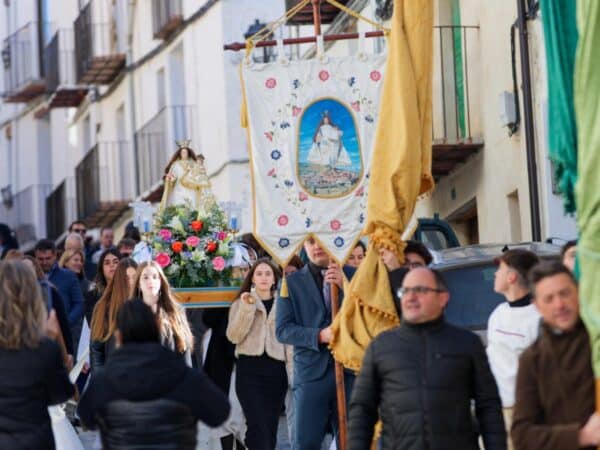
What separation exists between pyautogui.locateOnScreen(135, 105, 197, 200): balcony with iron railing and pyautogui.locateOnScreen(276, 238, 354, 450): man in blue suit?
20.5 meters

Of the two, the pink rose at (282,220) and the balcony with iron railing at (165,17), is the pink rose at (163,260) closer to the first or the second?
the pink rose at (282,220)

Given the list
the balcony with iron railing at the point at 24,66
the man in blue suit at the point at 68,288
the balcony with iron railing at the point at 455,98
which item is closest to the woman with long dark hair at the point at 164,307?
the man in blue suit at the point at 68,288

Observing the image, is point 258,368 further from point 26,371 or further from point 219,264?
point 26,371

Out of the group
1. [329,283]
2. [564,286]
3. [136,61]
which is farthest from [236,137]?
[564,286]

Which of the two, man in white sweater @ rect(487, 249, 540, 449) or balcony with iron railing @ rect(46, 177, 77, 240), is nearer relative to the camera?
man in white sweater @ rect(487, 249, 540, 449)

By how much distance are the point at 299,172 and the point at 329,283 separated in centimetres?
124

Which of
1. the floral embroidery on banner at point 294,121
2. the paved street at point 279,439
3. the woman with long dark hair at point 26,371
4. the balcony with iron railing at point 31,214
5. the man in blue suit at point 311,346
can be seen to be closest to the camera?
the woman with long dark hair at point 26,371

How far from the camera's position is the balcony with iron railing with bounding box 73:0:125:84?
40.2m

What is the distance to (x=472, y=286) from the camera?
15.7m

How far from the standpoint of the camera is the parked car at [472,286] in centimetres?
1531

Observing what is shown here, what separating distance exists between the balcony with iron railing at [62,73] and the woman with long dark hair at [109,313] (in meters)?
27.6

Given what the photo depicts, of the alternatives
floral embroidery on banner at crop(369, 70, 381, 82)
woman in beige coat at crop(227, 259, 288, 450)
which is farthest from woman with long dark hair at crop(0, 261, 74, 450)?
floral embroidery on banner at crop(369, 70, 381, 82)

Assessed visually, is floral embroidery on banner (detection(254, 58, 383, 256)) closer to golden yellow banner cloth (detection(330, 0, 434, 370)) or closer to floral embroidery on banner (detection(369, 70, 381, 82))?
floral embroidery on banner (detection(369, 70, 381, 82))

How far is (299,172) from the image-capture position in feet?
52.7
